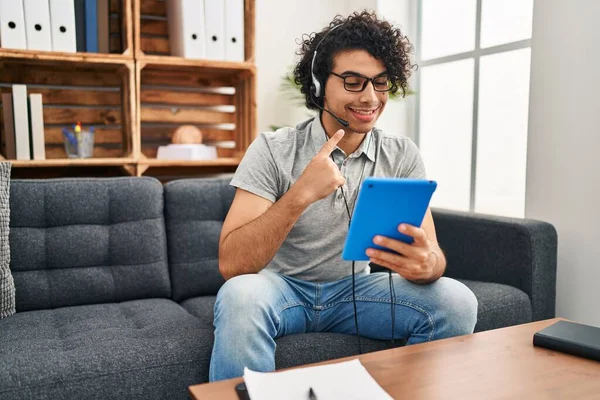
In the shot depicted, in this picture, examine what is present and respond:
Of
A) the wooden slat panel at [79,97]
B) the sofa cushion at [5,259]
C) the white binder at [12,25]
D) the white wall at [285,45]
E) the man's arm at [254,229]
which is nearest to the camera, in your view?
the man's arm at [254,229]

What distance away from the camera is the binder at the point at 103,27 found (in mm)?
2283

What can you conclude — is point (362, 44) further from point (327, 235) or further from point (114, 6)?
point (114, 6)

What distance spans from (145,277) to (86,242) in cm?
22

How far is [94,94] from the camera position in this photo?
2.52 metres

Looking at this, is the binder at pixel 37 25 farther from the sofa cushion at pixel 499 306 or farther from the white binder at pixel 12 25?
the sofa cushion at pixel 499 306

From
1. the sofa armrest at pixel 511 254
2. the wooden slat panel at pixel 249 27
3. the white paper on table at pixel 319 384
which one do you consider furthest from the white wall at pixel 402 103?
the white paper on table at pixel 319 384

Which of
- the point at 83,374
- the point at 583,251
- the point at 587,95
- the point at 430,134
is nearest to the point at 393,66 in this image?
the point at 587,95

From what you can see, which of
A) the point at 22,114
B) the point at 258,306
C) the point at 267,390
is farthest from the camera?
the point at 22,114

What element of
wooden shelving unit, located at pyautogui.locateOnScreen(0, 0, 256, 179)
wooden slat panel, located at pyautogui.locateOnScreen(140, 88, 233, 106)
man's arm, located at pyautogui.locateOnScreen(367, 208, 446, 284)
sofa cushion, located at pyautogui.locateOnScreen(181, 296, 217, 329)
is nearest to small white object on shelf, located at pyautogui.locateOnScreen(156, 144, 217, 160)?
wooden shelving unit, located at pyautogui.locateOnScreen(0, 0, 256, 179)

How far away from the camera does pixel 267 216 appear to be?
1315mm

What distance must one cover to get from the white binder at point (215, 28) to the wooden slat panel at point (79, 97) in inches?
19.8

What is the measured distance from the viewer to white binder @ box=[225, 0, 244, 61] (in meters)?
2.45

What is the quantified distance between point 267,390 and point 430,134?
2238 mm

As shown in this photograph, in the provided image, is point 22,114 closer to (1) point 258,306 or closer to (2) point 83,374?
(2) point 83,374
